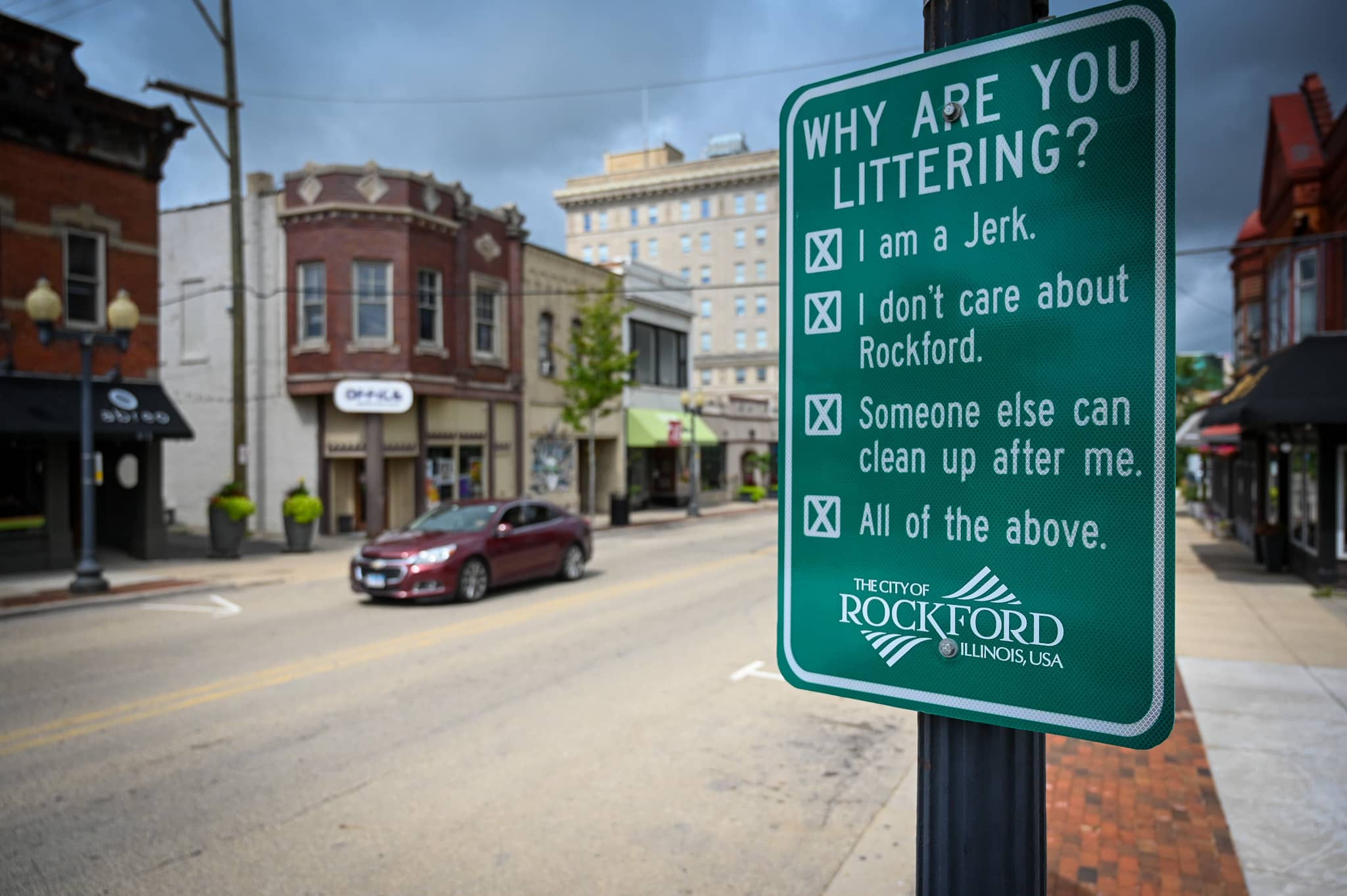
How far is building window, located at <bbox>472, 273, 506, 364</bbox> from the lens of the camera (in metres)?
27.6

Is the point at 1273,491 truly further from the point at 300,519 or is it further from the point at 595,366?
the point at 300,519

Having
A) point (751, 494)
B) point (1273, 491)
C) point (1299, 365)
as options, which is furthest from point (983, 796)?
Answer: point (751, 494)

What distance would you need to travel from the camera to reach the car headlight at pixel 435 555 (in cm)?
1314

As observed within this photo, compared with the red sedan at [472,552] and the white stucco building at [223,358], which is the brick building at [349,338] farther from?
the red sedan at [472,552]

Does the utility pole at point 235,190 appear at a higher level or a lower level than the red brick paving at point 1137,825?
higher

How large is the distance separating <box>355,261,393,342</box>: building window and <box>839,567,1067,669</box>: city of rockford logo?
24.2 m

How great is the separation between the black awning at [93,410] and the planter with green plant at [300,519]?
2644 millimetres

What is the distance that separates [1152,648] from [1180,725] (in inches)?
268

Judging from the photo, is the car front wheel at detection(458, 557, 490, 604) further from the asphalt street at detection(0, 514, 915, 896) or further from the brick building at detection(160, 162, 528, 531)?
the brick building at detection(160, 162, 528, 531)

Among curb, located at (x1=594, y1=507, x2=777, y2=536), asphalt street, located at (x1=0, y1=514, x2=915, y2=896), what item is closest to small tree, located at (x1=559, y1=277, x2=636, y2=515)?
curb, located at (x1=594, y1=507, x2=777, y2=536)

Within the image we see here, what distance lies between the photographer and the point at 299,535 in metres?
21.2

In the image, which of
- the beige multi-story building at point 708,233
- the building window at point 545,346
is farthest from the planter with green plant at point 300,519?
the beige multi-story building at point 708,233

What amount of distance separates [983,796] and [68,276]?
21.0 meters

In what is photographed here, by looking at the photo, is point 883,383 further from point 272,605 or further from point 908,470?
point 272,605
